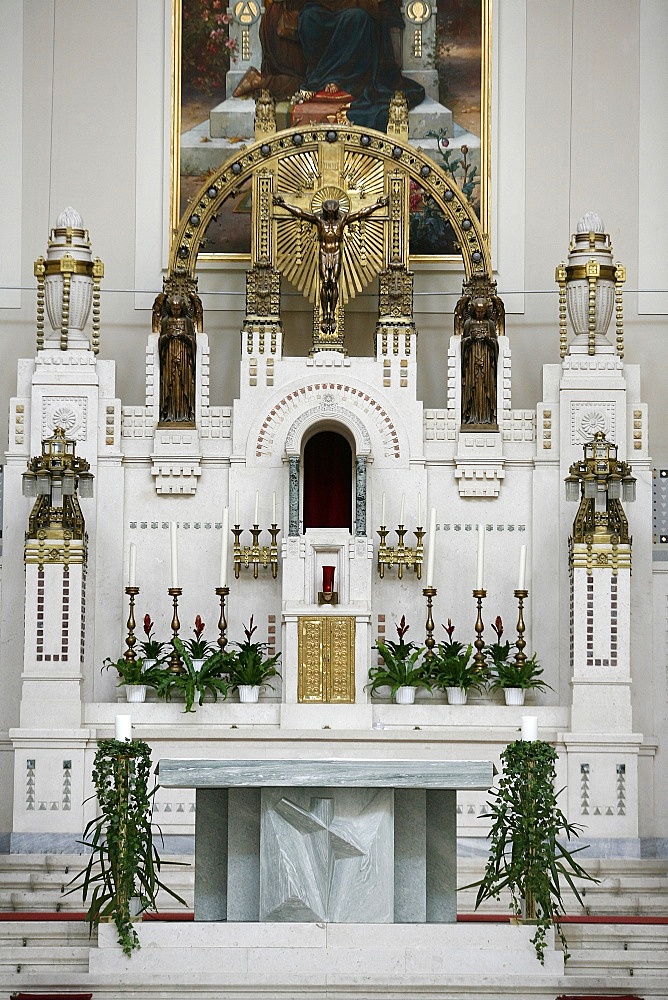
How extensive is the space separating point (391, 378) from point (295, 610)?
8.46ft

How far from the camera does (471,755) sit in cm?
1587

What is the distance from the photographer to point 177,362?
688 inches

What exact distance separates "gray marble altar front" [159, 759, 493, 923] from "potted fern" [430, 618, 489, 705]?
4.25m

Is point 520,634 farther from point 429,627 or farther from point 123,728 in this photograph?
point 123,728

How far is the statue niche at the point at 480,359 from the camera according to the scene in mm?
17484

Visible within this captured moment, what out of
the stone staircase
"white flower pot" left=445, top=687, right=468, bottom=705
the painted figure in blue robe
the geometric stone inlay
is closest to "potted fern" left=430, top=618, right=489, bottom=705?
"white flower pot" left=445, top=687, right=468, bottom=705

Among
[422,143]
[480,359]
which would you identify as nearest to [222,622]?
[480,359]

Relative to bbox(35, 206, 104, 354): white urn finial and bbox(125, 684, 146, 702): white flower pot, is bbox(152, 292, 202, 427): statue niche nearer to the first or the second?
bbox(35, 206, 104, 354): white urn finial

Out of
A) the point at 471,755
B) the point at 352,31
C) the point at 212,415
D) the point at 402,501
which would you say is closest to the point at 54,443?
the point at 212,415

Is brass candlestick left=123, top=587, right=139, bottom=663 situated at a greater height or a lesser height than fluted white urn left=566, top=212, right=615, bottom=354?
lesser

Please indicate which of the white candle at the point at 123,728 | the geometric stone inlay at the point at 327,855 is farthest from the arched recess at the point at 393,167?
the geometric stone inlay at the point at 327,855

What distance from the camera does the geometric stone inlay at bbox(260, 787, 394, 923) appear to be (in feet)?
38.3

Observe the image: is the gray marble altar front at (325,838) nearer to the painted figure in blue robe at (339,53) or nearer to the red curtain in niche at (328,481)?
the red curtain in niche at (328,481)

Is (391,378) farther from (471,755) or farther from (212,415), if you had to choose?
(471,755)
